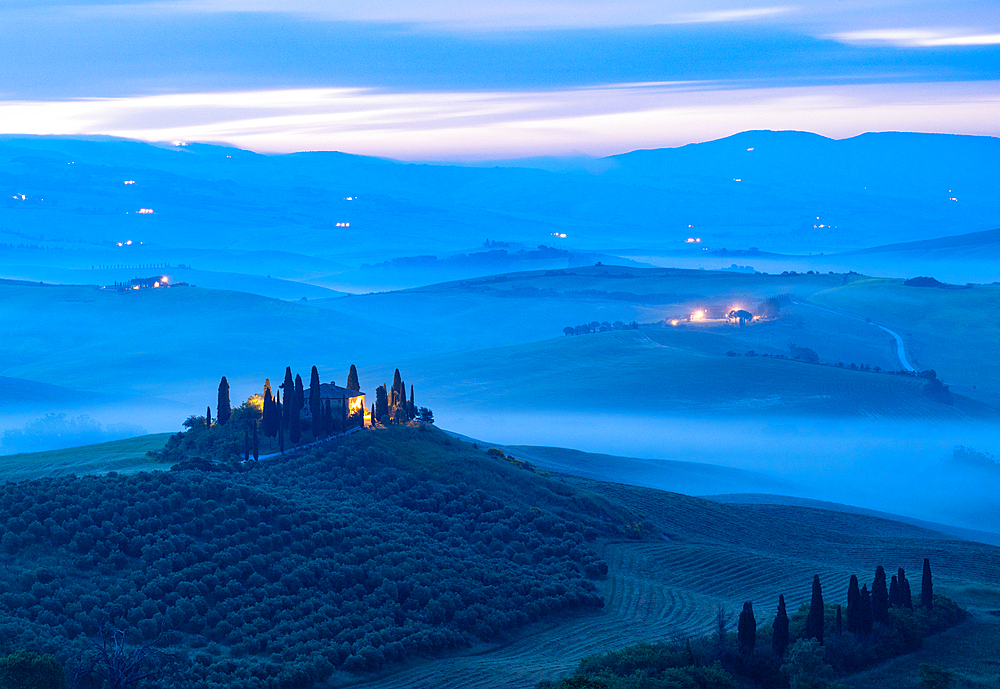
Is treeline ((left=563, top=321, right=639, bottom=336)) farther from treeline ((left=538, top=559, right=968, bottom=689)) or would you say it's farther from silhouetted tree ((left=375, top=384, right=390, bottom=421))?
treeline ((left=538, top=559, right=968, bottom=689))

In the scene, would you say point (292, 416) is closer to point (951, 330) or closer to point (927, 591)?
point (927, 591)

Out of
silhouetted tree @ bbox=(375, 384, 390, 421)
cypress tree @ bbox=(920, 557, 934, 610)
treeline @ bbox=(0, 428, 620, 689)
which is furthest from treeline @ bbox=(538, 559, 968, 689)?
silhouetted tree @ bbox=(375, 384, 390, 421)

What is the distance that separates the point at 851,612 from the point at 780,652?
3.83 meters

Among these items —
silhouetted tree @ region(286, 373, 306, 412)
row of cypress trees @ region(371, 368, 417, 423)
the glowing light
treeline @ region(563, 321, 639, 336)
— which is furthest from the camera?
treeline @ region(563, 321, 639, 336)

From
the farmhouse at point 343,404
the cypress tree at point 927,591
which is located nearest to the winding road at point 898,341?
the farmhouse at point 343,404

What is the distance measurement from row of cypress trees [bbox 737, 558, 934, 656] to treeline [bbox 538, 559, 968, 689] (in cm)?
3

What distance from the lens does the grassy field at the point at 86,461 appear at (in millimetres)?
55344

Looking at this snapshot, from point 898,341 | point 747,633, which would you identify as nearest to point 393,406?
point 747,633

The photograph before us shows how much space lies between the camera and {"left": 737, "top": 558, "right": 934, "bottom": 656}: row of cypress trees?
3353 centimetres

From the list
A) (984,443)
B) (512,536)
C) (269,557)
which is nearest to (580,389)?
(984,443)

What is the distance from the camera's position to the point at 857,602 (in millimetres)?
35406

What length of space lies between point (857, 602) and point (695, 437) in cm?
7817

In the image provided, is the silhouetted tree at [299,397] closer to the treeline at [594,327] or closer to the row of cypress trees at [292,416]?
the row of cypress trees at [292,416]

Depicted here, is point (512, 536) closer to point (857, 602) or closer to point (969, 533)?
point (857, 602)
